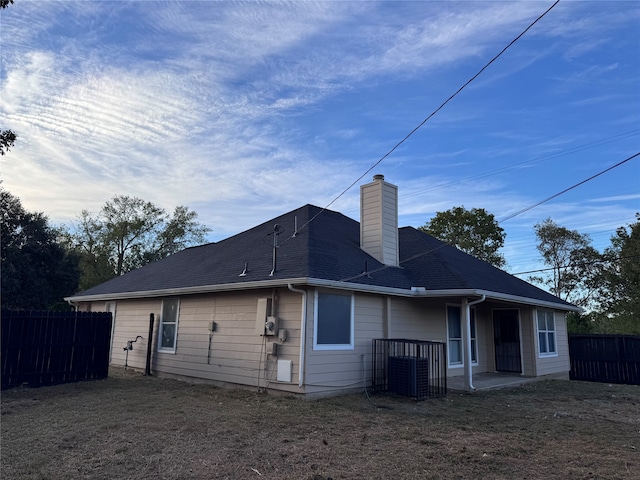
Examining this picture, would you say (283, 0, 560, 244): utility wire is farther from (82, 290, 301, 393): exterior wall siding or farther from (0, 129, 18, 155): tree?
(0, 129, 18, 155): tree

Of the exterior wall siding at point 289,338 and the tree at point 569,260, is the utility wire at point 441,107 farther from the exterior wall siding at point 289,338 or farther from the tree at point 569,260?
the tree at point 569,260

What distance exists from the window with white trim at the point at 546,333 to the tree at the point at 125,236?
2812 cm

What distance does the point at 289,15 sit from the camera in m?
8.48

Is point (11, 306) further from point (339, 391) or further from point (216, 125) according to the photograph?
point (339, 391)

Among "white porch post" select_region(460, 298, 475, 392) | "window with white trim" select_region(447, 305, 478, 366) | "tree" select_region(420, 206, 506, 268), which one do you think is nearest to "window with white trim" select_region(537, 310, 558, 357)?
"window with white trim" select_region(447, 305, 478, 366)

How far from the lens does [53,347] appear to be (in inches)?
390

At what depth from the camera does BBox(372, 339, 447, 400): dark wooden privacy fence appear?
843 centimetres

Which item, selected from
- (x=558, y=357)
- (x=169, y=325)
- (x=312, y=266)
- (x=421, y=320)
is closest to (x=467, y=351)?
(x=421, y=320)

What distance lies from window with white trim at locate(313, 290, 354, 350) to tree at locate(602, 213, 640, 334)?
18.7m

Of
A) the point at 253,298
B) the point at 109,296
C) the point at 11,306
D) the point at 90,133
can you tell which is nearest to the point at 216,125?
the point at 90,133

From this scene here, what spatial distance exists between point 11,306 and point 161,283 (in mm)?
13188

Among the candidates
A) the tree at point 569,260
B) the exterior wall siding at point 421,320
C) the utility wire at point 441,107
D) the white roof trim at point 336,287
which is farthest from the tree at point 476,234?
the utility wire at point 441,107

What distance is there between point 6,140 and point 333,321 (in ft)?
21.1

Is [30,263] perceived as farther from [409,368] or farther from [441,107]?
[441,107]
